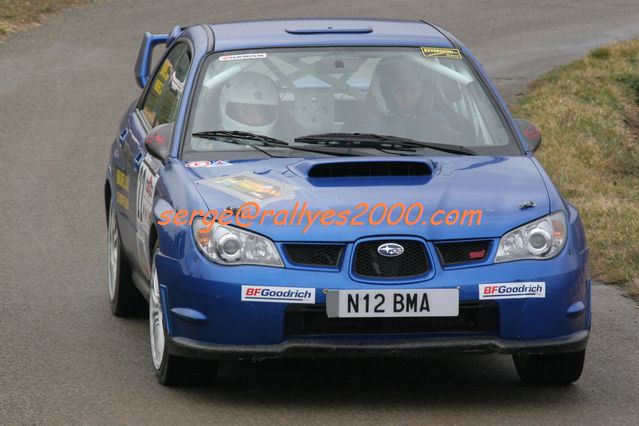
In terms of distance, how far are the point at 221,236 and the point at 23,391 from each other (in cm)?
122

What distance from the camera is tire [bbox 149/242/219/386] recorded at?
22.5 ft

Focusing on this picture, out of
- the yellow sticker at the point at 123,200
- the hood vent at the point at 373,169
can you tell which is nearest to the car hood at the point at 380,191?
the hood vent at the point at 373,169

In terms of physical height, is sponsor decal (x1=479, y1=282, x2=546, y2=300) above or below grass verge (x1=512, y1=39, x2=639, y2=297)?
above

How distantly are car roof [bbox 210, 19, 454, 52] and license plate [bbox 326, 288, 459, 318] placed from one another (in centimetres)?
201

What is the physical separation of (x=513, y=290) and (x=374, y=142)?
1.33 meters

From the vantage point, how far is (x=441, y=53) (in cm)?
805

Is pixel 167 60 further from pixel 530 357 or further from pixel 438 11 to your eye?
pixel 438 11

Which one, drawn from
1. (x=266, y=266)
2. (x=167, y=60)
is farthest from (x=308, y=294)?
(x=167, y=60)

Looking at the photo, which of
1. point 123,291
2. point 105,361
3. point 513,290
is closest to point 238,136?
point 105,361

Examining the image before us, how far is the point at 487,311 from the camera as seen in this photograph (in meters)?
6.46

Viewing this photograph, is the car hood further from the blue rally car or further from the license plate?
the license plate

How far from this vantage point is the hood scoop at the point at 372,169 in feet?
23.0

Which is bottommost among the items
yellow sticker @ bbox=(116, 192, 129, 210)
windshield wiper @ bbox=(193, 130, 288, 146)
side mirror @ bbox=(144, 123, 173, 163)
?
yellow sticker @ bbox=(116, 192, 129, 210)

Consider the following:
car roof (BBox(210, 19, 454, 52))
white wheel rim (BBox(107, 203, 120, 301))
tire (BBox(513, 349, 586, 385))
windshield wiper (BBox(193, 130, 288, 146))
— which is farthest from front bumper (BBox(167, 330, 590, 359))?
white wheel rim (BBox(107, 203, 120, 301))
